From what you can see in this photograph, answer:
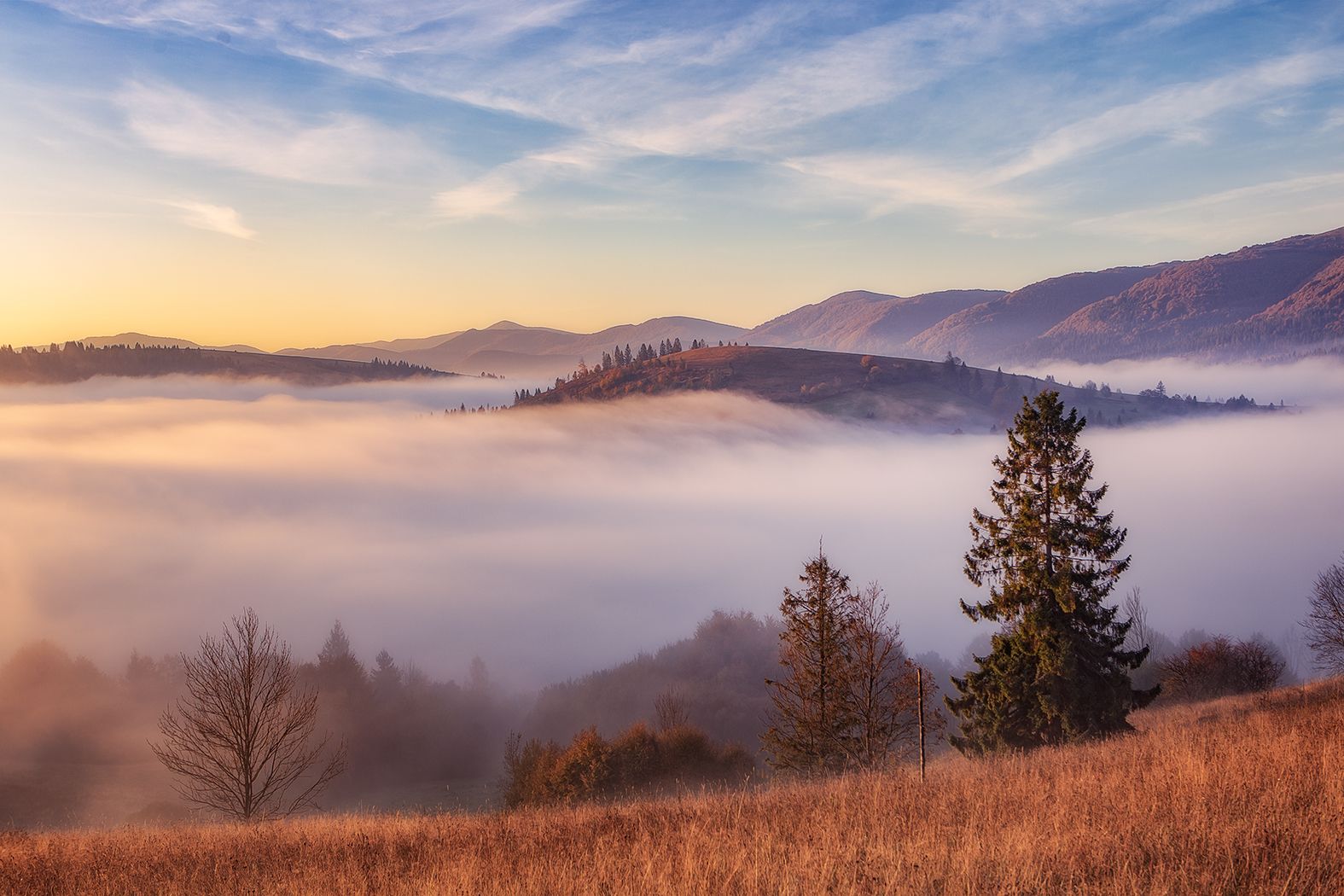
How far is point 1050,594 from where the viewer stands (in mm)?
30609

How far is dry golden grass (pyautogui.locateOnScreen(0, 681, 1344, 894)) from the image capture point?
7898mm

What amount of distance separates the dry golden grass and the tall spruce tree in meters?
13.7

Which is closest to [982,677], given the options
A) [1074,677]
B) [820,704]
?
[1074,677]

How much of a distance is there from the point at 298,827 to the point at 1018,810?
1313 centimetres

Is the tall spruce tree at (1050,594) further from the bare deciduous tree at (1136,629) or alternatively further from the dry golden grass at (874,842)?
the bare deciduous tree at (1136,629)

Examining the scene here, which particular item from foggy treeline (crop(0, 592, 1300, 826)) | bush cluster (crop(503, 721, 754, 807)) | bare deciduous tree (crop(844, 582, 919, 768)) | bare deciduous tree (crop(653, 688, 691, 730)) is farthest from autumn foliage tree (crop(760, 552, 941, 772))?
foggy treeline (crop(0, 592, 1300, 826))

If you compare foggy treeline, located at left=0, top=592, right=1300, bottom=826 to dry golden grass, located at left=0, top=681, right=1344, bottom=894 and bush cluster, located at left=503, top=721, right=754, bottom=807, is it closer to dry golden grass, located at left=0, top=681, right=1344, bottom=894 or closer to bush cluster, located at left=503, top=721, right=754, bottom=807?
bush cluster, located at left=503, top=721, right=754, bottom=807

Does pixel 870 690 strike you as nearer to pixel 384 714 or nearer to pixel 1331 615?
pixel 1331 615

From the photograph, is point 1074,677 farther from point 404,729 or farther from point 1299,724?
point 404,729

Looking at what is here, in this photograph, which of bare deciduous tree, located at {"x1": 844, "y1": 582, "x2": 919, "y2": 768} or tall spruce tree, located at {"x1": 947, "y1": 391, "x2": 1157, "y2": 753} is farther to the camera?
bare deciduous tree, located at {"x1": 844, "y1": 582, "x2": 919, "y2": 768}

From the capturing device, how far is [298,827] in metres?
16.3

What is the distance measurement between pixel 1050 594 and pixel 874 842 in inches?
941

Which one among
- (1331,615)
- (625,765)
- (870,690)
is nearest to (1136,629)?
(1331,615)

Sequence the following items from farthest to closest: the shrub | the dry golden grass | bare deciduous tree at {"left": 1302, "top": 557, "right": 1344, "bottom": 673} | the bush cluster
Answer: the shrub < bare deciduous tree at {"left": 1302, "top": 557, "right": 1344, "bottom": 673} < the bush cluster < the dry golden grass
